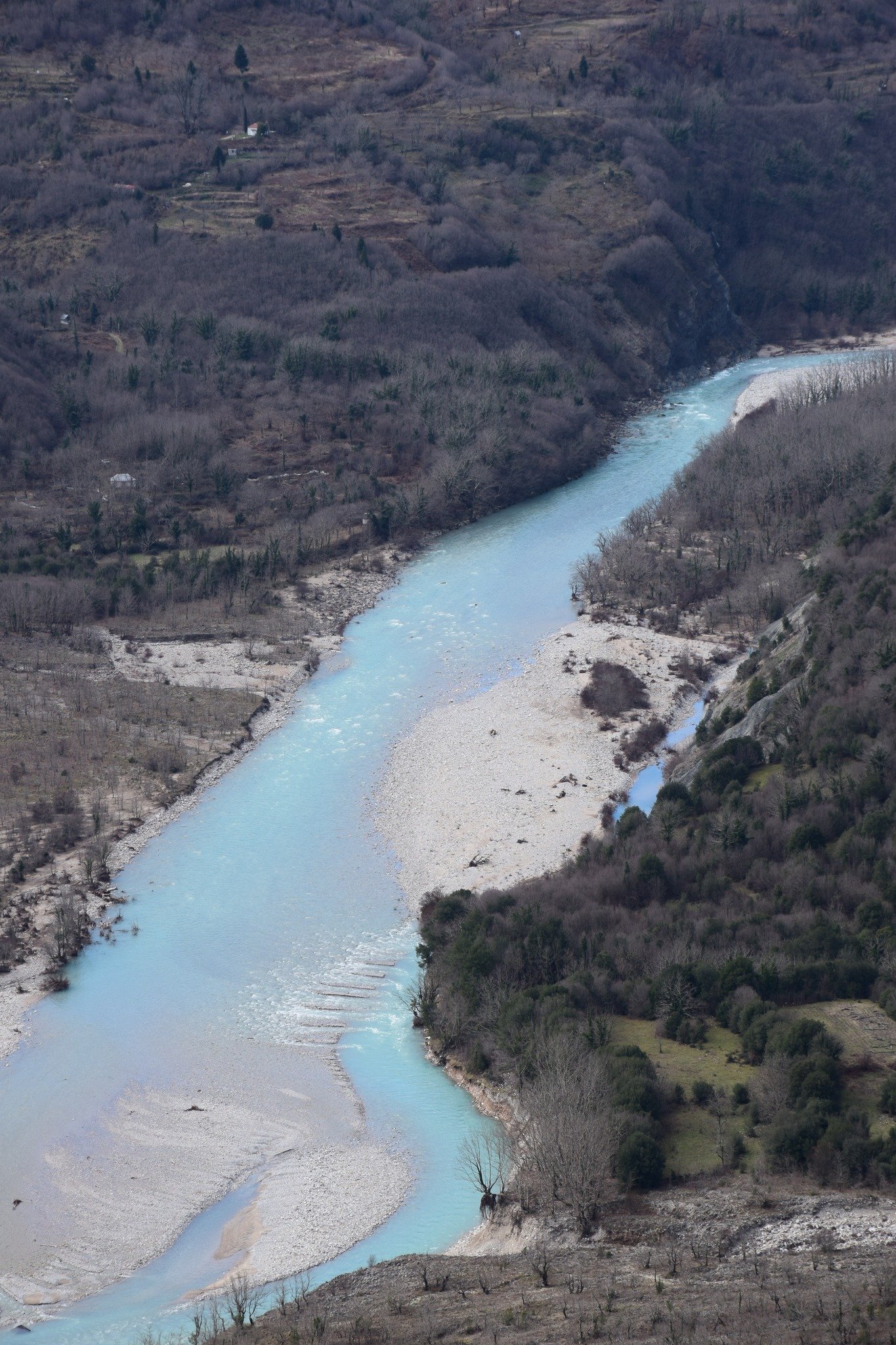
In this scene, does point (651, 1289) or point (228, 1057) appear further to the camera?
point (228, 1057)

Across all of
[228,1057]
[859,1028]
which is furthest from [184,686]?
[859,1028]

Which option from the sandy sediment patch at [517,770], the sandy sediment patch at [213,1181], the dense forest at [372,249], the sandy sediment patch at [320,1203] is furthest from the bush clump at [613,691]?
the sandy sediment patch at [320,1203]

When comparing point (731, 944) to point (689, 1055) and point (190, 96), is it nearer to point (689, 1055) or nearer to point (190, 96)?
point (689, 1055)

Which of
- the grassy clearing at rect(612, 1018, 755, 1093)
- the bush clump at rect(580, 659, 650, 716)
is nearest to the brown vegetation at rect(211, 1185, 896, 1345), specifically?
the grassy clearing at rect(612, 1018, 755, 1093)

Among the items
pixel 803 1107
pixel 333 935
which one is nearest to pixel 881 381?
pixel 333 935

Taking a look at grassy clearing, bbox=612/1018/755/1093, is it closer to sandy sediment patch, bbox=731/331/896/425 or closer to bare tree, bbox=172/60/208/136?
sandy sediment patch, bbox=731/331/896/425

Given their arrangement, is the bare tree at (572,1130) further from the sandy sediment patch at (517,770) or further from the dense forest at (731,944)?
the sandy sediment patch at (517,770)
